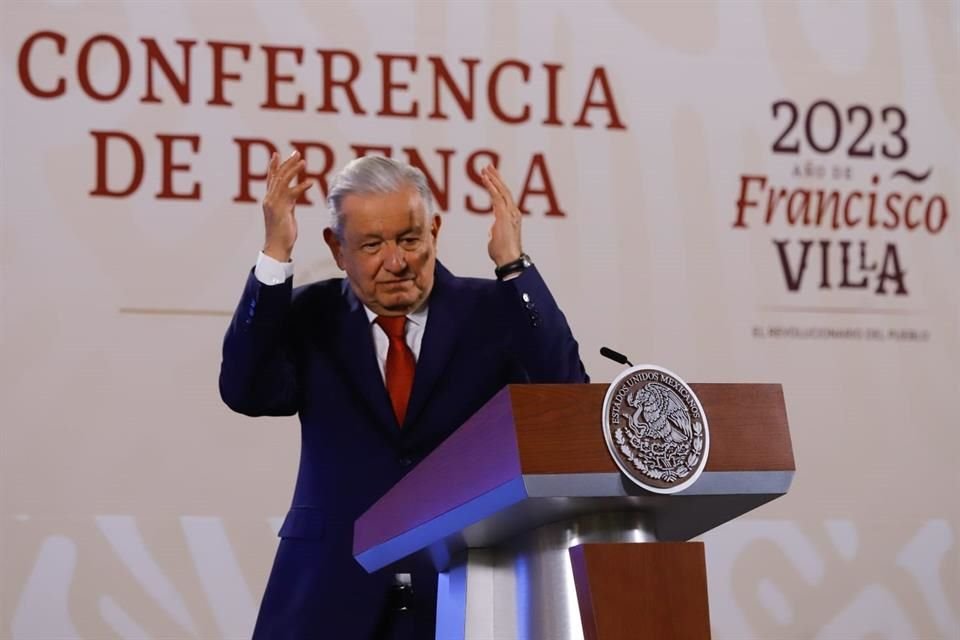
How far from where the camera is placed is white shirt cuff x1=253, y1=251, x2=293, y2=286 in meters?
1.94

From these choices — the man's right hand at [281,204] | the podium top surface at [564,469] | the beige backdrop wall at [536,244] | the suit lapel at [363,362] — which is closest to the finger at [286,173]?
the man's right hand at [281,204]

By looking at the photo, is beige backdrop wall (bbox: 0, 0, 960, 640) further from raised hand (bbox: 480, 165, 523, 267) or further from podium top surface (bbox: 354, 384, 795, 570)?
podium top surface (bbox: 354, 384, 795, 570)

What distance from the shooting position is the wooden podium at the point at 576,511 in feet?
3.95

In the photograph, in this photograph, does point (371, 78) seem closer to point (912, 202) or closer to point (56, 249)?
point (56, 249)

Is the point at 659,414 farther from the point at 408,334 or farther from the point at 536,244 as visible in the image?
the point at 536,244

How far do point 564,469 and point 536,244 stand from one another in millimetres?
2524

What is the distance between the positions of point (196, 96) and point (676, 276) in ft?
4.33

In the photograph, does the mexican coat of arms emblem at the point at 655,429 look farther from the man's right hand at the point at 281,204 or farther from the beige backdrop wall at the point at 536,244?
the beige backdrop wall at the point at 536,244

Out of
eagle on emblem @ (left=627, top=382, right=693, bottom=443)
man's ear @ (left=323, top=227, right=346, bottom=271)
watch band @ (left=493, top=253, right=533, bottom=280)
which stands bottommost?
eagle on emblem @ (left=627, top=382, right=693, bottom=443)

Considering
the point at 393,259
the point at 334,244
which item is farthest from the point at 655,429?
the point at 334,244

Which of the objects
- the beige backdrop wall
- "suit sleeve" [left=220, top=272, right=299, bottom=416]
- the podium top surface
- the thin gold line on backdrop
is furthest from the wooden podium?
the thin gold line on backdrop

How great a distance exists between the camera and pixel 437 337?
2.03 meters

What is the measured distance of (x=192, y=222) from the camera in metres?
3.53

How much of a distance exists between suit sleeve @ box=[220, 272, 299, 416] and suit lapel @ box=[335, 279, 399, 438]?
92 millimetres
